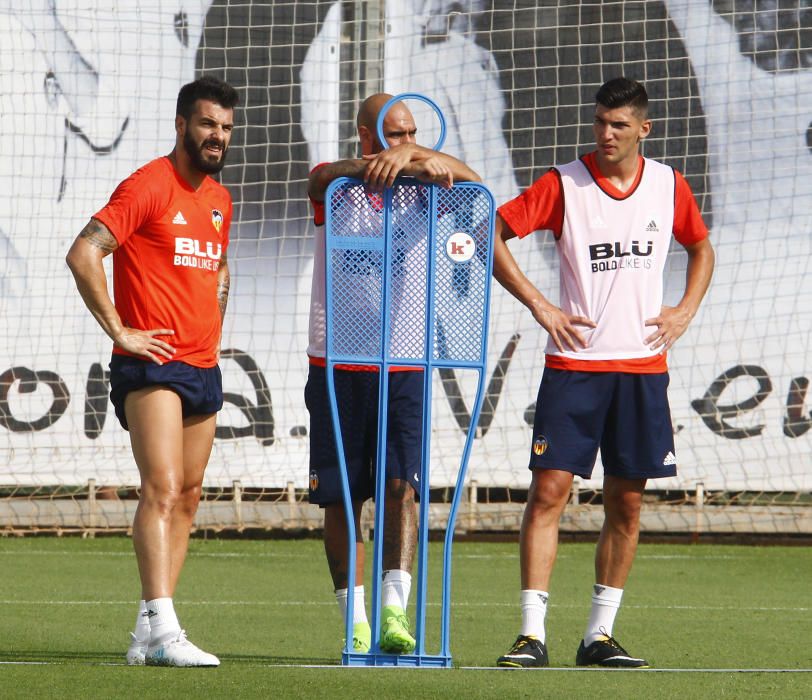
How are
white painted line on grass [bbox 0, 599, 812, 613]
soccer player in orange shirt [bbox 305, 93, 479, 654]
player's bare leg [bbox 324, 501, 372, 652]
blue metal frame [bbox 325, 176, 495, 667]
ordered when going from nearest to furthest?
blue metal frame [bbox 325, 176, 495, 667]
soccer player in orange shirt [bbox 305, 93, 479, 654]
player's bare leg [bbox 324, 501, 372, 652]
white painted line on grass [bbox 0, 599, 812, 613]

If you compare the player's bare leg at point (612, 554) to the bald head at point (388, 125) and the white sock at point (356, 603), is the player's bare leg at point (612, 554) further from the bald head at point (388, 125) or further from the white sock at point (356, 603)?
the bald head at point (388, 125)

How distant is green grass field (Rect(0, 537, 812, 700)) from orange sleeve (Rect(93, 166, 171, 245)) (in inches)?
54.9

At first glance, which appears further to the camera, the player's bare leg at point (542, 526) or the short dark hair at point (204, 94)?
the player's bare leg at point (542, 526)

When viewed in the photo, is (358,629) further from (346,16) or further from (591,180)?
(346,16)

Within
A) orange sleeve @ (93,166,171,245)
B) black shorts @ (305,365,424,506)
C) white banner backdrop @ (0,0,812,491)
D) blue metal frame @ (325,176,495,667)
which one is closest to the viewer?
blue metal frame @ (325,176,495,667)

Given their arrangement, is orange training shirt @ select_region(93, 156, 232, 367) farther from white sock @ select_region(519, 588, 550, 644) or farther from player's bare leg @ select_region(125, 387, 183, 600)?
white sock @ select_region(519, 588, 550, 644)

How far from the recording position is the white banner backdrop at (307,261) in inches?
417

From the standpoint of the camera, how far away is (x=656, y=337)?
522cm

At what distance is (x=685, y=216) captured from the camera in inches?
214

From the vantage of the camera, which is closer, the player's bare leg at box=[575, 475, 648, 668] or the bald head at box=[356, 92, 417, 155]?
the bald head at box=[356, 92, 417, 155]

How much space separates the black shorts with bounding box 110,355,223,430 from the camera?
4.88 m

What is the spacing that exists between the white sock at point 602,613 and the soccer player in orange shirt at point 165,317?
1442 millimetres

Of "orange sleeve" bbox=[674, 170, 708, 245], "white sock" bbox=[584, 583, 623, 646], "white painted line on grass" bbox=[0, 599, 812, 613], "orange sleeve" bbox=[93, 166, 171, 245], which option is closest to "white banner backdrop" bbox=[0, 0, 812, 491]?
"white painted line on grass" bbox=[0, 599, 812, 613]

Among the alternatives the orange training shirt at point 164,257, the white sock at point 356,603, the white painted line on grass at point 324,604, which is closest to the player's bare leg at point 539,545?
the white sock at point 356,603
